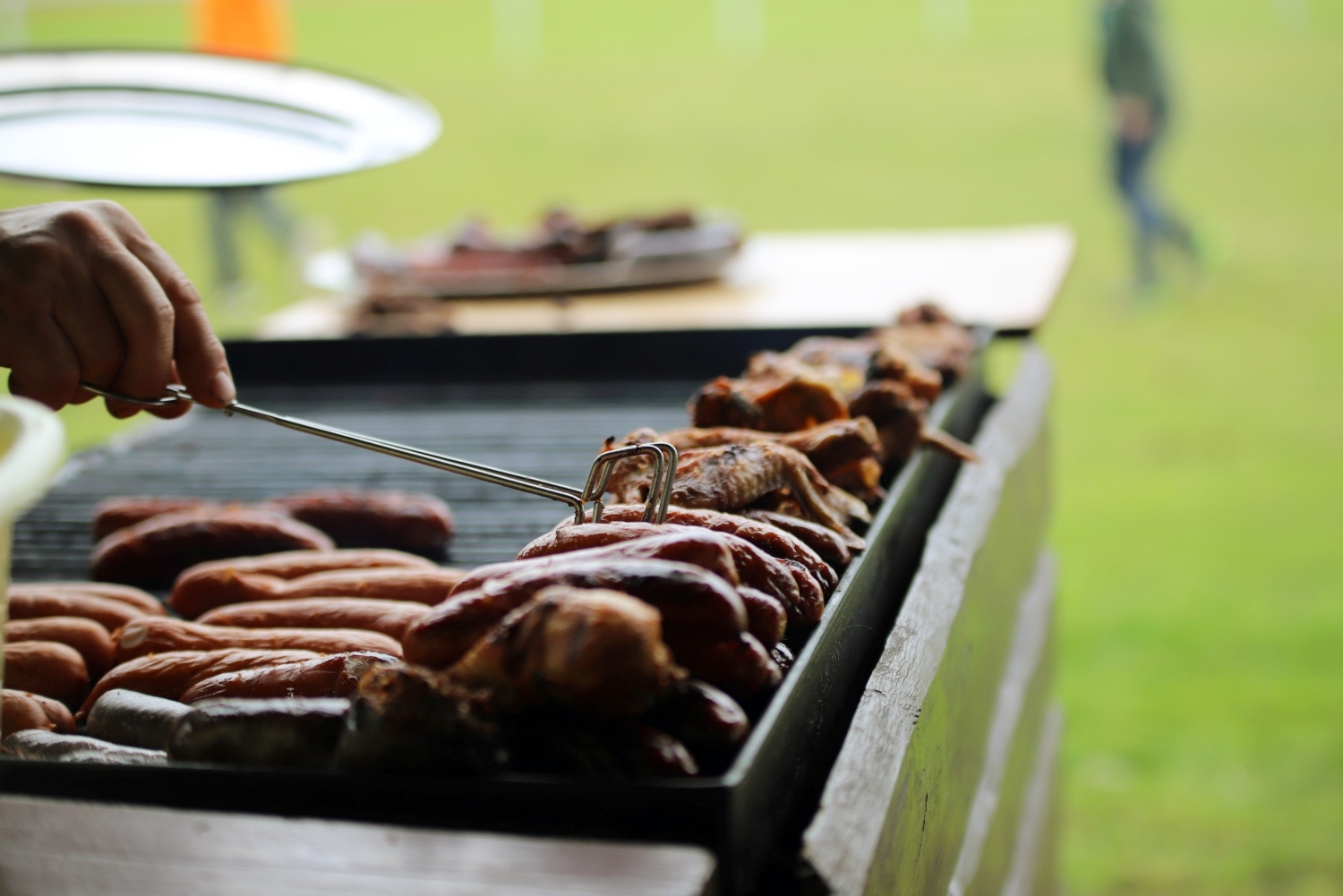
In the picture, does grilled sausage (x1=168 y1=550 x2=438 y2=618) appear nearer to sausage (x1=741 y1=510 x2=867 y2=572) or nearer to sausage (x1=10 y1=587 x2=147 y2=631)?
sausage (x1=10 y1=587 x2=147 y2=631)

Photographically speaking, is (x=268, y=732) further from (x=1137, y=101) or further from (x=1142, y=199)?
(x=1142, y=199)

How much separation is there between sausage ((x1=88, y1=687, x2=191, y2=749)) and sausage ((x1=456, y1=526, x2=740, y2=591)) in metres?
0.31

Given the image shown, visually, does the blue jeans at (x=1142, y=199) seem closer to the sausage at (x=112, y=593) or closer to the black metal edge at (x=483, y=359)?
the black metal edge at (x=483, y=359)

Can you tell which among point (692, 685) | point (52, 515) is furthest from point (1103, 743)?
point (692, 685)

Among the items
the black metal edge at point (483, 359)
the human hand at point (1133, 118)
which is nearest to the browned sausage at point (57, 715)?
the black metal edge at point (483, 359)

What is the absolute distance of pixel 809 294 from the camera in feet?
11.2

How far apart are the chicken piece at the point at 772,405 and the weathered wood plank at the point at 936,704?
197mm

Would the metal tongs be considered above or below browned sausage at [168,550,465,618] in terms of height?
above

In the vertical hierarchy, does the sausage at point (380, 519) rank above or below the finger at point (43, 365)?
below

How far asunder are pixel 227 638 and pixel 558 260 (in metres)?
2.47

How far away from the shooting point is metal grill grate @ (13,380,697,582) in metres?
2.03

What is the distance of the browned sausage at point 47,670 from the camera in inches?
53.7

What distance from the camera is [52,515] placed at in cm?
216

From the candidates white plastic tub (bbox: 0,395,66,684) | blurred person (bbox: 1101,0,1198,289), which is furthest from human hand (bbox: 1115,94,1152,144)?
white plastic tub (bbox: 0,395,66,684)
